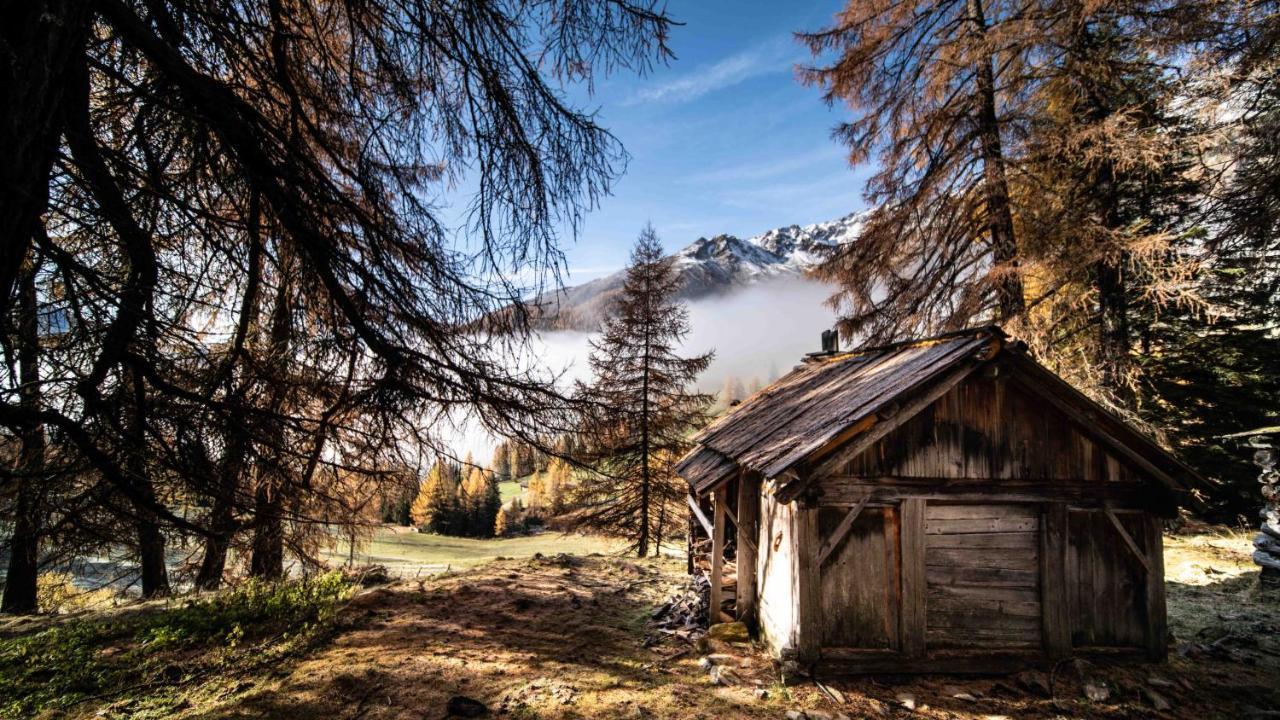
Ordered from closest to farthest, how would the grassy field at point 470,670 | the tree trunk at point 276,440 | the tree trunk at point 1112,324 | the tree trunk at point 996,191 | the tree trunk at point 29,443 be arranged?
the tree trunk at point 29,443 < the tree trunk at point 276,440 < the grassy field at point 470,670 < the tree trunk at point 996,191 < the tree trunk at point 1112,324

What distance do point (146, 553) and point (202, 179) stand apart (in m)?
3.24

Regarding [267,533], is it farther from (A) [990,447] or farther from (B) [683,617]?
(A) [990,447]

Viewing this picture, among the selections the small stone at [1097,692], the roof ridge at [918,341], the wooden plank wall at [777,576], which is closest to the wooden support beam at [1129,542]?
the small stone at [1097,692]

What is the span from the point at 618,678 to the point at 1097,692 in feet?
19.8

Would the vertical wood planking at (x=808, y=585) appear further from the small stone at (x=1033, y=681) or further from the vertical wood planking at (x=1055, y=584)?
the vertical wood planking at (x=1055, y=584)

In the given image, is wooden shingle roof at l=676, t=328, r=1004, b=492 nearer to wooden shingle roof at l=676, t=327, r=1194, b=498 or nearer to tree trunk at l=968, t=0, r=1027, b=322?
wooden shingle roof at l=676, t=327, r=1194, b=498

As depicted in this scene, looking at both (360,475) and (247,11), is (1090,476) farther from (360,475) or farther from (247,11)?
(247,11)

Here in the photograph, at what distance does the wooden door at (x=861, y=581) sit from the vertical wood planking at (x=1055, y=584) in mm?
2177

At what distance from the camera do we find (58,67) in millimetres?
2432

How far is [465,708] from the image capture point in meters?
5.34

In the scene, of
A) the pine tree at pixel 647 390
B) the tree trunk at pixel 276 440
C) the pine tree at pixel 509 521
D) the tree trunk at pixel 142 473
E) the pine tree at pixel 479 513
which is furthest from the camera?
the pine tree at pixel 509 521

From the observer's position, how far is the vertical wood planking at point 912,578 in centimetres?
695

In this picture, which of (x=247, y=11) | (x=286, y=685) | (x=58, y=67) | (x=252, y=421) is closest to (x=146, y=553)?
(x=252, y=421)

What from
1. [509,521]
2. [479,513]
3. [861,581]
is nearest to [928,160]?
[861,581]
